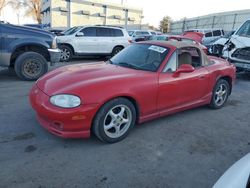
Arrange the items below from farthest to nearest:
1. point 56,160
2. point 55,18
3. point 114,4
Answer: point 114,4 → point 55,18 → point 56,160

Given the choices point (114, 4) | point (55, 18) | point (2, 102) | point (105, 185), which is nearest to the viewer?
point (105, 185)

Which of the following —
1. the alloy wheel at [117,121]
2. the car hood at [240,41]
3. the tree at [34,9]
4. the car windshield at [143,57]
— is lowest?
the alloy wheel at [117,121]

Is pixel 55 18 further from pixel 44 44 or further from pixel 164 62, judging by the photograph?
pixel 164 62

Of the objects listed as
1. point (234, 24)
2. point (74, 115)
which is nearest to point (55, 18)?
point (234, 24)

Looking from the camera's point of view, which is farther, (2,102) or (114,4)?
(114,4)

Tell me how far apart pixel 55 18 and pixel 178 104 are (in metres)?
36.4

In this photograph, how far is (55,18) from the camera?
121 feet

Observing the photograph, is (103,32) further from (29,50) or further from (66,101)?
(66,101)

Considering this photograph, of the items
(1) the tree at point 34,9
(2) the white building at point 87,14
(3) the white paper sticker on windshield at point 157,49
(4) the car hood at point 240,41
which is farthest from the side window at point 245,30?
(1) the tree at point 34,9

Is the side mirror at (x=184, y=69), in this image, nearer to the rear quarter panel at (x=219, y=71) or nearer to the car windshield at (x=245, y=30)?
the rear quarter panel at (x=219, y=71)

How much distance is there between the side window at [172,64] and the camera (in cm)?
404

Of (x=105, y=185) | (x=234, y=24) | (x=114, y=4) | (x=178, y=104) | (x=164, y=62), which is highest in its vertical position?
(x=114, y=4)

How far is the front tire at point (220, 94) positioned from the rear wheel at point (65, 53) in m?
7.88

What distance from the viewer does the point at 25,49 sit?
282 inches
